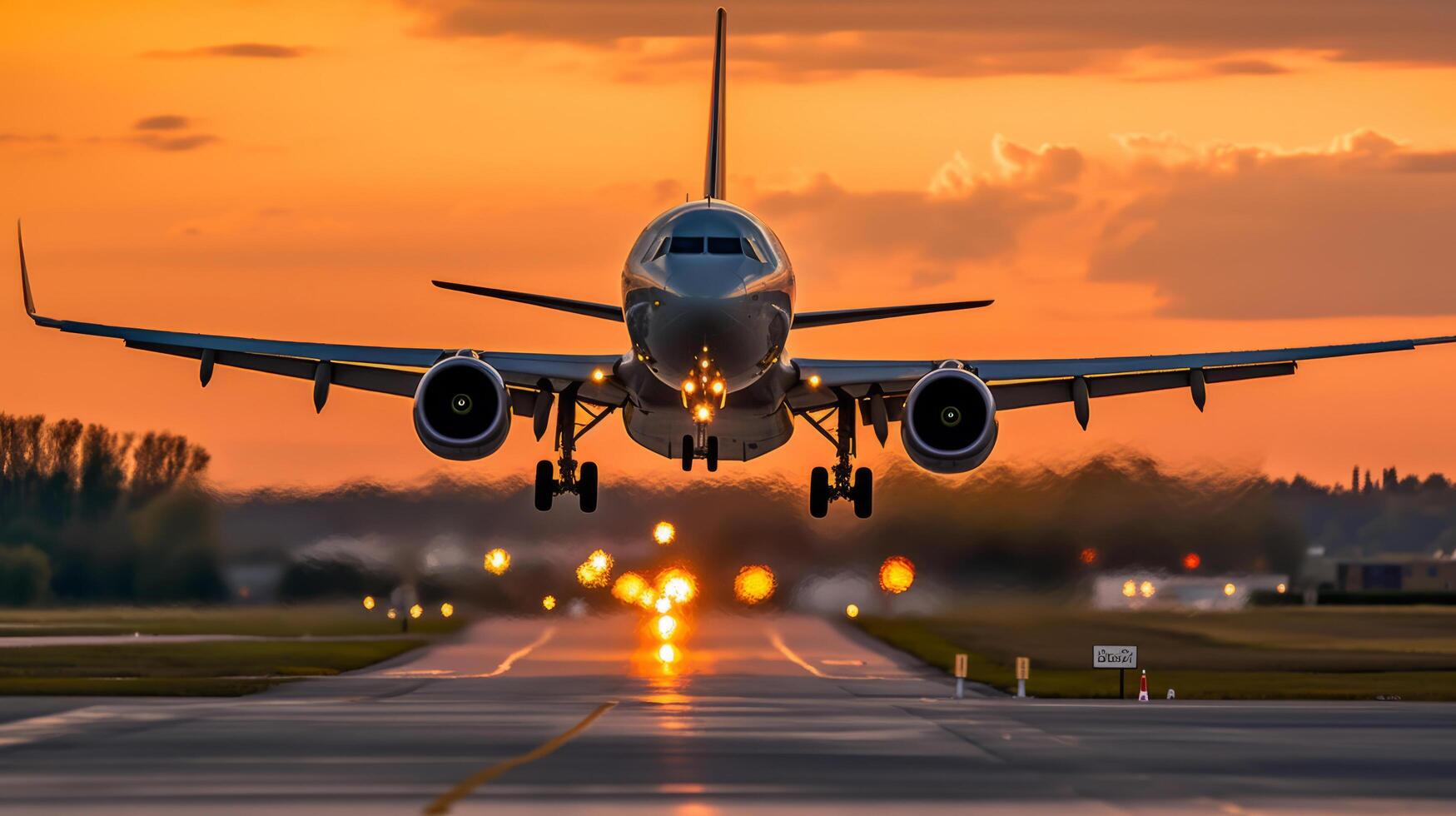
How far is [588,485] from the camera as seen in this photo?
44969 millimetres

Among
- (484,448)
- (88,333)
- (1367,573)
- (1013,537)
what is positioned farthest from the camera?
(1367,573)

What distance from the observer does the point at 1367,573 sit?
218 ft

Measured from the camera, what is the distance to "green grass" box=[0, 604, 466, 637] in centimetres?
6222

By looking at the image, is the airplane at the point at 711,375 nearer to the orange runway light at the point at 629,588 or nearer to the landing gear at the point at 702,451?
the landing gear at the point at 702,451

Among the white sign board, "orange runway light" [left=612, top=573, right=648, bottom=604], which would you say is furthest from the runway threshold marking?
"orange runway light" [left=612, top=573, right=648, bottom=604]

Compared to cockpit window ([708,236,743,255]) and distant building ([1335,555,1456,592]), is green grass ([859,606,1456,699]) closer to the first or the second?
distant building ([1335,555,1456,592])

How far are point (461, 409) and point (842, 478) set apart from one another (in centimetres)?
993

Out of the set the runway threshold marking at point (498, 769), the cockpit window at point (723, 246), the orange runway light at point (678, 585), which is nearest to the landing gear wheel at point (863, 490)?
the runway threshold marking at point (498, 769)

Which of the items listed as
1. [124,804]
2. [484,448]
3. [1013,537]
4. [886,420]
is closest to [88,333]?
[484,448]

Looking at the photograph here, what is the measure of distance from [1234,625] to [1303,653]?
4.73 meters

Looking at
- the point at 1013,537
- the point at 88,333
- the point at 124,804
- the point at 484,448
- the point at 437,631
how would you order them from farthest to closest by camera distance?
the point at 437,631 < the point at 1013,537 < the point at 88,333 < the point at 484,448 < the point at 124,804

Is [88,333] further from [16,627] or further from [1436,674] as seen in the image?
[1436,674]

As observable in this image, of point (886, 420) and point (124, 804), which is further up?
point (886, 420)

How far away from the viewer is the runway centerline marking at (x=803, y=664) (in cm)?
6287
